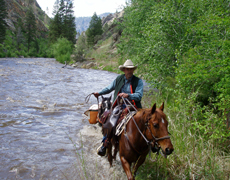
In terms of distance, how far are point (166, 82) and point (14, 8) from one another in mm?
98502

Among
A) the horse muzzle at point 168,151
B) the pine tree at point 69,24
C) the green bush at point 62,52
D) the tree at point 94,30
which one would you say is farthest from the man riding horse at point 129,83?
the pine tree at point 69,24

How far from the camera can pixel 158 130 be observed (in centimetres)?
276

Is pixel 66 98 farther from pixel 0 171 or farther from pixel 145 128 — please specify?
pixel 145 128

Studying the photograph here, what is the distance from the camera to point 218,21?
5.26 metres

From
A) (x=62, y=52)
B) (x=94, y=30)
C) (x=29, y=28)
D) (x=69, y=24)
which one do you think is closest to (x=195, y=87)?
(x=62, y=52)

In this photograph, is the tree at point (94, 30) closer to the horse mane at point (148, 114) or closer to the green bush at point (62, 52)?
the green bush at point (62, 52)

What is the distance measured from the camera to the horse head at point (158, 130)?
2.60 m

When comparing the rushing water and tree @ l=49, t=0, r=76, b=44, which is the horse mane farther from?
tree @ l=49, t=0, r=76, b=44

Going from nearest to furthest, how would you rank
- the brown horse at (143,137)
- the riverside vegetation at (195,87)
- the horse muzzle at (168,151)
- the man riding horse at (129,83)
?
the horse muzzle at (168,151)
the brown horse at (143,137)
the riverside vegetation at (195,87)
the man riding horse at (129,83)

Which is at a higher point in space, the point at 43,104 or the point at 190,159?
the point at 190,159

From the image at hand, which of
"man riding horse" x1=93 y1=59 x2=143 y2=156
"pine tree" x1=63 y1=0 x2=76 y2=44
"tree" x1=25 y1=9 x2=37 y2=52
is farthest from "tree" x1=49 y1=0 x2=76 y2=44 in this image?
"man riding horse" x1=93 y1=59 x2=143 y2=156

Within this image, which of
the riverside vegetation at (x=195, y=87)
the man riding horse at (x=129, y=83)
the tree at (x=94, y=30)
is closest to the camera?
the riverside vegetation at (x=195, y=87)

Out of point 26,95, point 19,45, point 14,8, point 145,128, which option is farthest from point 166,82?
point 14,8

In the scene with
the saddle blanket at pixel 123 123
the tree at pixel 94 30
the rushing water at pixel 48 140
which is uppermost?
the tree at pixel 94 30
